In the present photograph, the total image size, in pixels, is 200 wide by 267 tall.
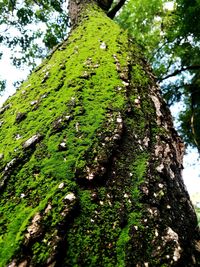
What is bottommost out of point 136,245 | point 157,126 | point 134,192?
Answer: point 136,245

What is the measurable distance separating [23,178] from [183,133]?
11.4 m

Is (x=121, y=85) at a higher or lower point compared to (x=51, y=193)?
higher

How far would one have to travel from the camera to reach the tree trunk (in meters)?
1.00

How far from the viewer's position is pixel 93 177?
1.24m

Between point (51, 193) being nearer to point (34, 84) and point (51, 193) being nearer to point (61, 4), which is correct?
point (34, 84)

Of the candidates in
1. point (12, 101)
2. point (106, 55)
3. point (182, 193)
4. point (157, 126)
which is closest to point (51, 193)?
point (182, 193)

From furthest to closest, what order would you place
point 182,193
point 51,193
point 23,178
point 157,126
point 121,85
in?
point 121,85
point 157,126
point 182,193
point 23,178
point 51,193

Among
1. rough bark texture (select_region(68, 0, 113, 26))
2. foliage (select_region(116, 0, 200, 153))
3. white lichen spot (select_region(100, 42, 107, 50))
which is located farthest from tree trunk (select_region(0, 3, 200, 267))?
foliage (select_region(116, 0, 200, 153))

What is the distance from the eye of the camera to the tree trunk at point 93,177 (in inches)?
39.2

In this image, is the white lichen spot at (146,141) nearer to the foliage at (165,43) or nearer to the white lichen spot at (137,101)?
the white lichen spot at (137,101)

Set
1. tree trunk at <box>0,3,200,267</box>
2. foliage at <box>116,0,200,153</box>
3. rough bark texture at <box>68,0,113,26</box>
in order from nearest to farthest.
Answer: tree trunk at <box>0,3,200,267</box>, rough bark texture at <box>68,0,113,26</box>, foliage at <box>116,0,200,153</box>

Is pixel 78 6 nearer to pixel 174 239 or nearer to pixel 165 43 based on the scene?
pixel 174 239

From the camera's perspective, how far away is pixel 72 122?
1.53m

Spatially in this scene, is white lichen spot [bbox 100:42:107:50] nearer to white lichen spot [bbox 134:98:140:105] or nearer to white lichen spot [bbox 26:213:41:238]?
white lichen spot [bbox 134:98:140:105]
